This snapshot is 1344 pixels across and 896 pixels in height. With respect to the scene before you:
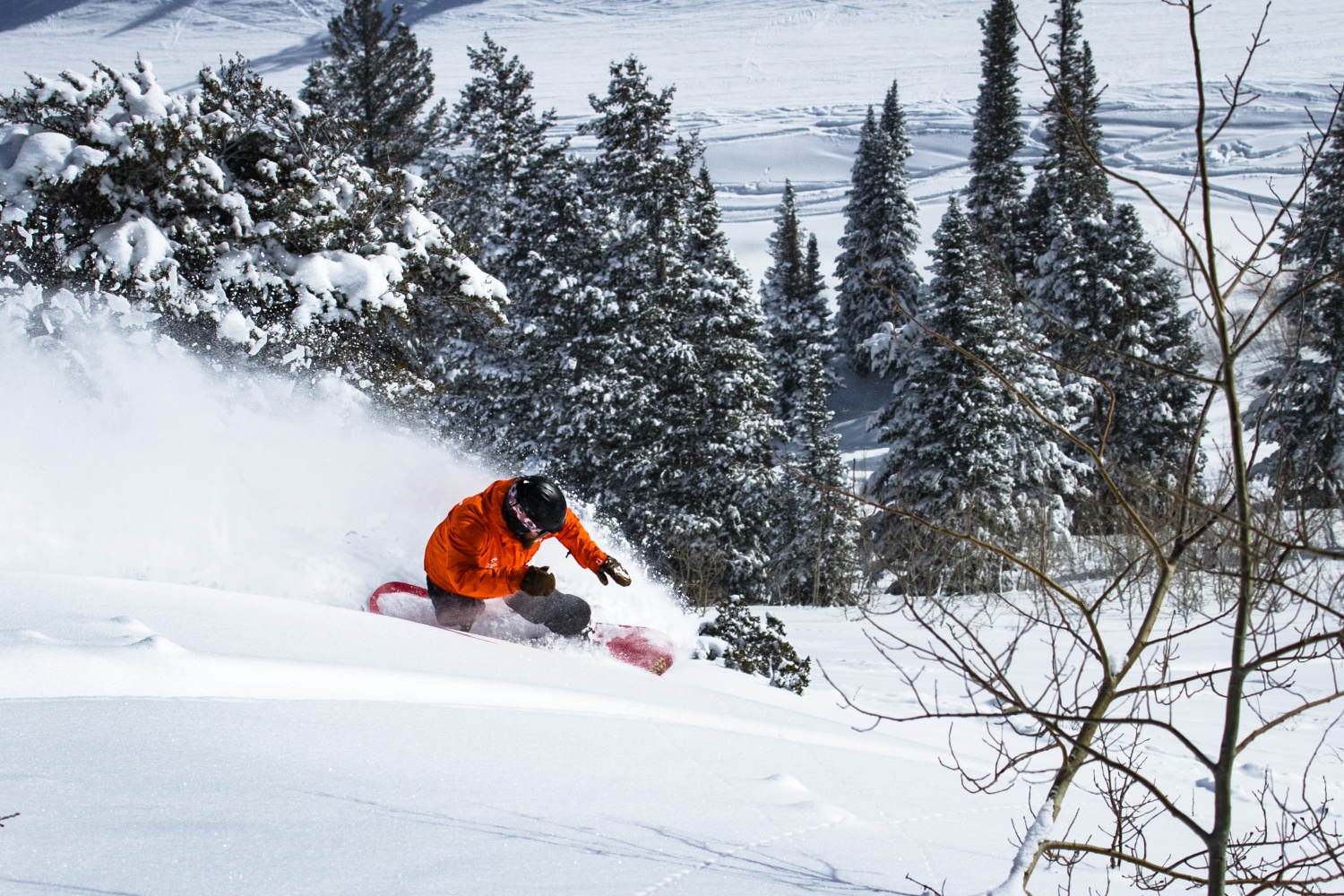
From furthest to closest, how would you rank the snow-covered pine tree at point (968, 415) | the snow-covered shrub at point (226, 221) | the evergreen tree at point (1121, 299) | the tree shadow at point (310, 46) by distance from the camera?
the tree shadow at point (310, 46) → the evergreen tree at point (1121, 299) → the snow-covered pine tree at point (968, 415) → the snow-covered shrub at point (226, 221)

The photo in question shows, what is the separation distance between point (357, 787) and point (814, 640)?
27.8ft

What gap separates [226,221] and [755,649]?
993 cm

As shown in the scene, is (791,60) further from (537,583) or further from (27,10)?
(537,583)

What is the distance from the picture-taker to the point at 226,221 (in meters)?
12.9

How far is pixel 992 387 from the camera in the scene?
72.6 feet

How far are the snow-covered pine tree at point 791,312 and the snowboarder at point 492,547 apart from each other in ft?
104

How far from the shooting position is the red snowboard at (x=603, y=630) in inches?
269

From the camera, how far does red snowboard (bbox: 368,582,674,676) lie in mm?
6820

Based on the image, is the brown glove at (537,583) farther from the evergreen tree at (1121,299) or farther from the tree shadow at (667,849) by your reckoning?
the evergreen tree at (1121,299)

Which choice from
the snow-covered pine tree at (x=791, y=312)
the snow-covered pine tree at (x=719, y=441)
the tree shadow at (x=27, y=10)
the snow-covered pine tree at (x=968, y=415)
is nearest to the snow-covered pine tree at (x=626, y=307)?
the snow-covered pine tree at (x=719, y=441)

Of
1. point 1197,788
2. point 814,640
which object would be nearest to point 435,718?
point 1197,788

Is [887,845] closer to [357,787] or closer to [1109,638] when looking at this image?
[357,787]

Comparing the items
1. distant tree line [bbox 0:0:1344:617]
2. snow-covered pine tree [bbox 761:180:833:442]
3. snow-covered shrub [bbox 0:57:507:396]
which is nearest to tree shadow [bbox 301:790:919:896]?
distant tree line [bbox 0:0:1344:617]

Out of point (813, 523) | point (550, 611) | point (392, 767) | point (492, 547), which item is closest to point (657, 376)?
point (813, 523)
